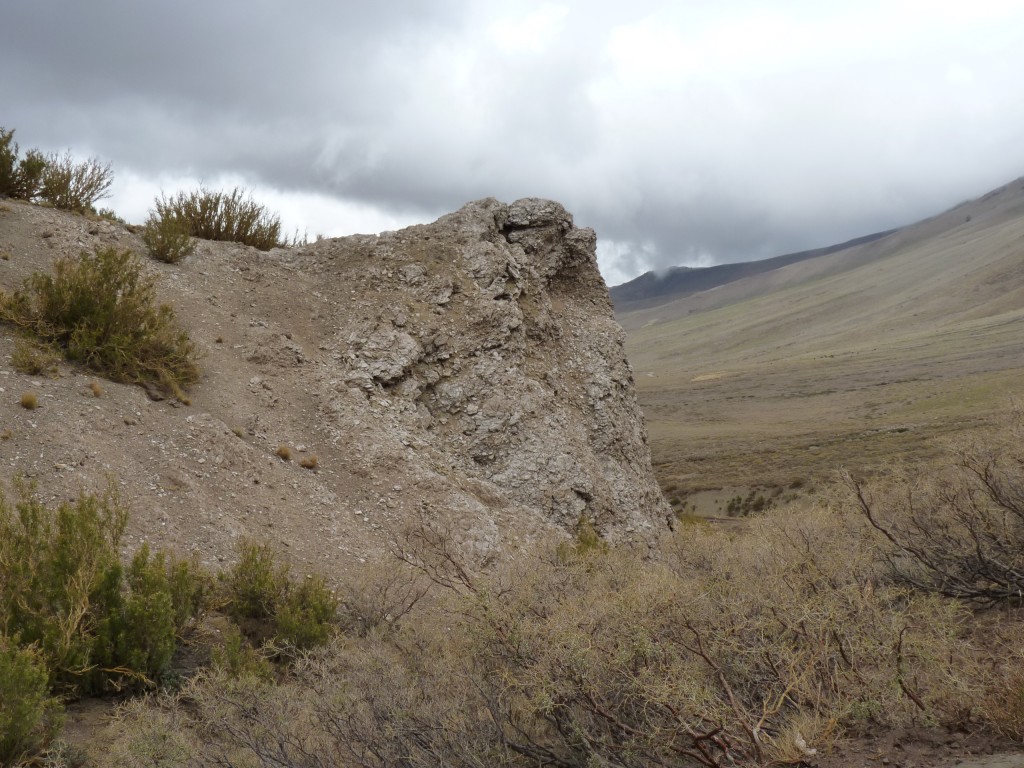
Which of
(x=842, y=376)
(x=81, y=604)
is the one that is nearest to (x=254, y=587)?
(x=81, y=604)

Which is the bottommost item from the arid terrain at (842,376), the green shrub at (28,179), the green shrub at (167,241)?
the arid terrain at (842,376)

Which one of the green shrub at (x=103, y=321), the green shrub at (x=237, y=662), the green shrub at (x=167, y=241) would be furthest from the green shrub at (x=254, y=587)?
the green shrub at (x=167, y=241)

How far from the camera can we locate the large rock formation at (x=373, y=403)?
9.27 m

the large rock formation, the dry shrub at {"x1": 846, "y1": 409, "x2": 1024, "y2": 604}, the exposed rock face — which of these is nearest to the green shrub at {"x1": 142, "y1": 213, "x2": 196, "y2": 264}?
the large rock formation

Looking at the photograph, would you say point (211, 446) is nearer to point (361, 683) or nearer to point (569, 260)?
point (361, 683)

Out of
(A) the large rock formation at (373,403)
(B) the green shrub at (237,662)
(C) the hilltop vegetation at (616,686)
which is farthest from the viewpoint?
(A) the large rock formation at (373,403)

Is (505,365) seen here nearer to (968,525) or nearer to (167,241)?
(167,241)

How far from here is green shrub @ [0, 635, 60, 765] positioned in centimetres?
519

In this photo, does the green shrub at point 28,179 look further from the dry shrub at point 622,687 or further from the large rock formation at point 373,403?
the dry shrub at point 622,687

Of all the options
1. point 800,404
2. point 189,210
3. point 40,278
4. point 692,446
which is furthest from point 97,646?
point 800,404

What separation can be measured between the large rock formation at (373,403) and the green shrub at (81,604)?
1.41m

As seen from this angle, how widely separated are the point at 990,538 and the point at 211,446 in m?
9.72

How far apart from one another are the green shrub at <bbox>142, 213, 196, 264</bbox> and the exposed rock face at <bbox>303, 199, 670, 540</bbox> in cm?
248

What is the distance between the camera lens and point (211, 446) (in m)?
9.94
